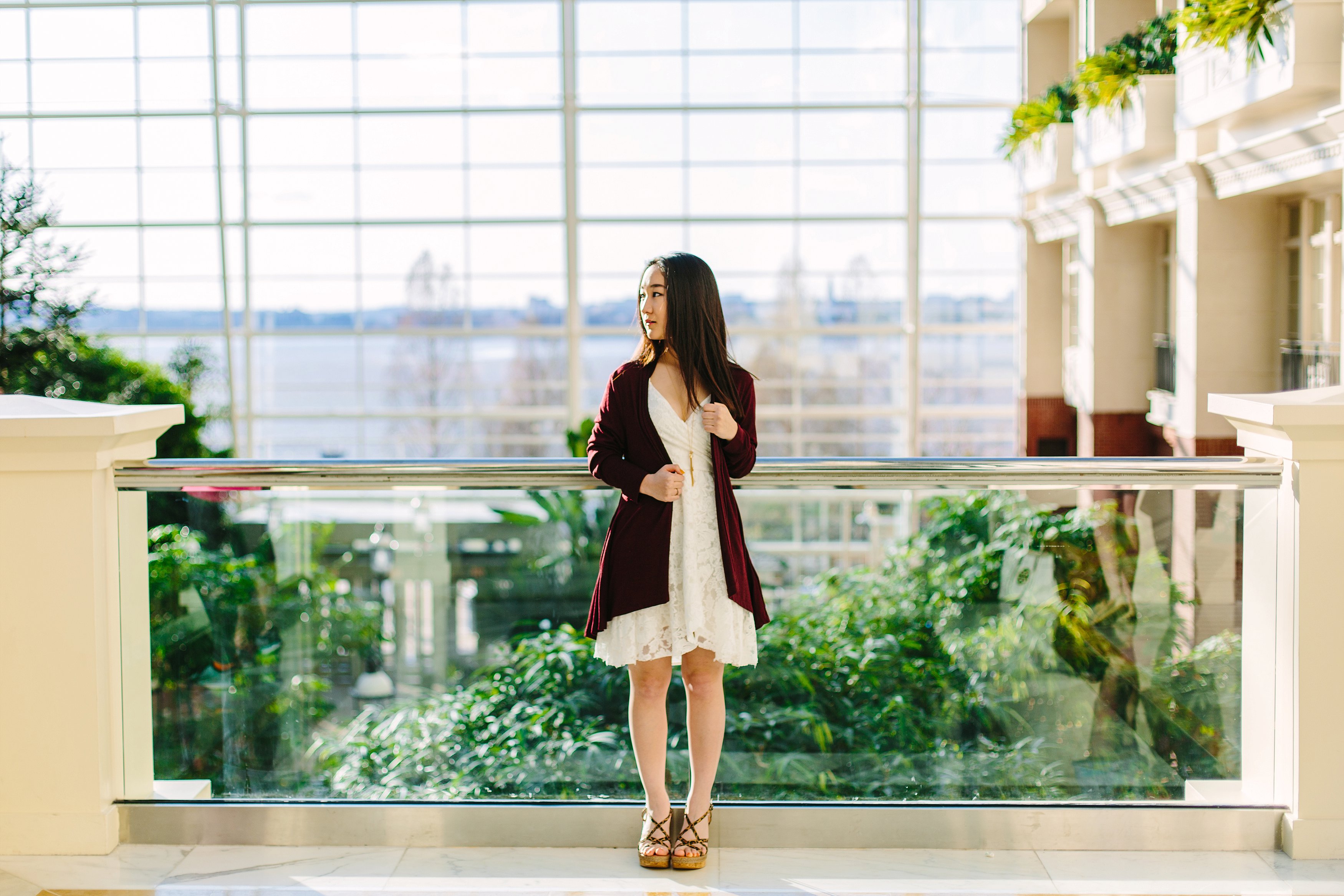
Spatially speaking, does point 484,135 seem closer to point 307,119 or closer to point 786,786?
point 307,119

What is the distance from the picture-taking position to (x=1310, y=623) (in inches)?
98.4

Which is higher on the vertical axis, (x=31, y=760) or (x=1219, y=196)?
(x=1219, y=196)

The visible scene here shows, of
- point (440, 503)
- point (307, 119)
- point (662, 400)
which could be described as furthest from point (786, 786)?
point (307, 119)

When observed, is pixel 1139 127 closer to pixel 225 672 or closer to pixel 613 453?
pixel 613 453

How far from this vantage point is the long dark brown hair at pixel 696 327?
237 cm

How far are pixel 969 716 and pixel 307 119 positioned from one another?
11.7m

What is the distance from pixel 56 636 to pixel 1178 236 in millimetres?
8736

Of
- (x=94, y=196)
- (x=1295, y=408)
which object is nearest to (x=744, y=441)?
(x=1295, y=408)

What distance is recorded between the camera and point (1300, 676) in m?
2.51

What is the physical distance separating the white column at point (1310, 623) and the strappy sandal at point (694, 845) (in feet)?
4.12

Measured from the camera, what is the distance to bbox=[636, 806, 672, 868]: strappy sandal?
8.18 ft

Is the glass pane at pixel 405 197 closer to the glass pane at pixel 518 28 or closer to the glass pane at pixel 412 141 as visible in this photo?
the glass pane at pixel 412 141

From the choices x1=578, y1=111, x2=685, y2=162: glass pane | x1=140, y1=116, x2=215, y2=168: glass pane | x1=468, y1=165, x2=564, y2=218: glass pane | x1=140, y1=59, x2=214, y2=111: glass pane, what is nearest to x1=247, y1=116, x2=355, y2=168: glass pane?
x1=140, y1=116, x2=215, y2=168: glass pane

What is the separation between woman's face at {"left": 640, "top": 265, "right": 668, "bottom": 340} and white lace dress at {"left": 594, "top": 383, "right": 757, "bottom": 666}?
5.4 inches
